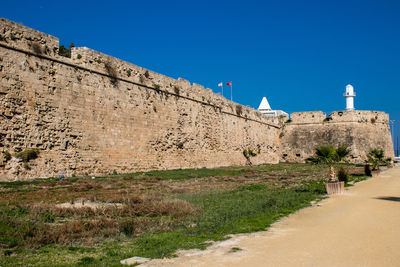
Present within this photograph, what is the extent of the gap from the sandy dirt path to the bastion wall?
30.5 ft

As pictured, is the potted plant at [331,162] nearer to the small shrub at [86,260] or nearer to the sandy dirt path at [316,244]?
the sandy dirt path at [316,244]

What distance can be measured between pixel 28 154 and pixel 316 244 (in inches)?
410

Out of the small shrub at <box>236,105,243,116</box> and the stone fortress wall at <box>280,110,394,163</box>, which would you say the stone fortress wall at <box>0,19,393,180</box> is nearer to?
the small shrub at <box>236,105,243,116</box>

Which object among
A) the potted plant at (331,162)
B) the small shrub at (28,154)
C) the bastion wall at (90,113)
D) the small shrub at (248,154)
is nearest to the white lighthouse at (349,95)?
the small shrub at (248,154)

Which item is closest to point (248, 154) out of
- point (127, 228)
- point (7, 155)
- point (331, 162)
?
point (331, 162)

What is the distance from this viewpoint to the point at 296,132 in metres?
36.9

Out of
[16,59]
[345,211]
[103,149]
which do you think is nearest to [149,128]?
[103,149]

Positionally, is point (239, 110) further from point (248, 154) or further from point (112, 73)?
point (112, 73)

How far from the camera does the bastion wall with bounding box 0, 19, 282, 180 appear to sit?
11602 millimetres

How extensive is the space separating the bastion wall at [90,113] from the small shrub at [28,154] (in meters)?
0.16

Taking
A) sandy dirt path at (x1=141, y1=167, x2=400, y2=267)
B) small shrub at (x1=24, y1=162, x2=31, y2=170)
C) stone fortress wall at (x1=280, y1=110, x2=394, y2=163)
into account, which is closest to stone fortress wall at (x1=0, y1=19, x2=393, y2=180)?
small shrub at (x1=24, y1=162, x2=31, y2=170)

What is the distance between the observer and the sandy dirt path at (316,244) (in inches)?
140

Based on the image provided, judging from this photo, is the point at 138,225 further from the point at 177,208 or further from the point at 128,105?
the point at 128,105

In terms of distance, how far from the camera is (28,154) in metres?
11.7
